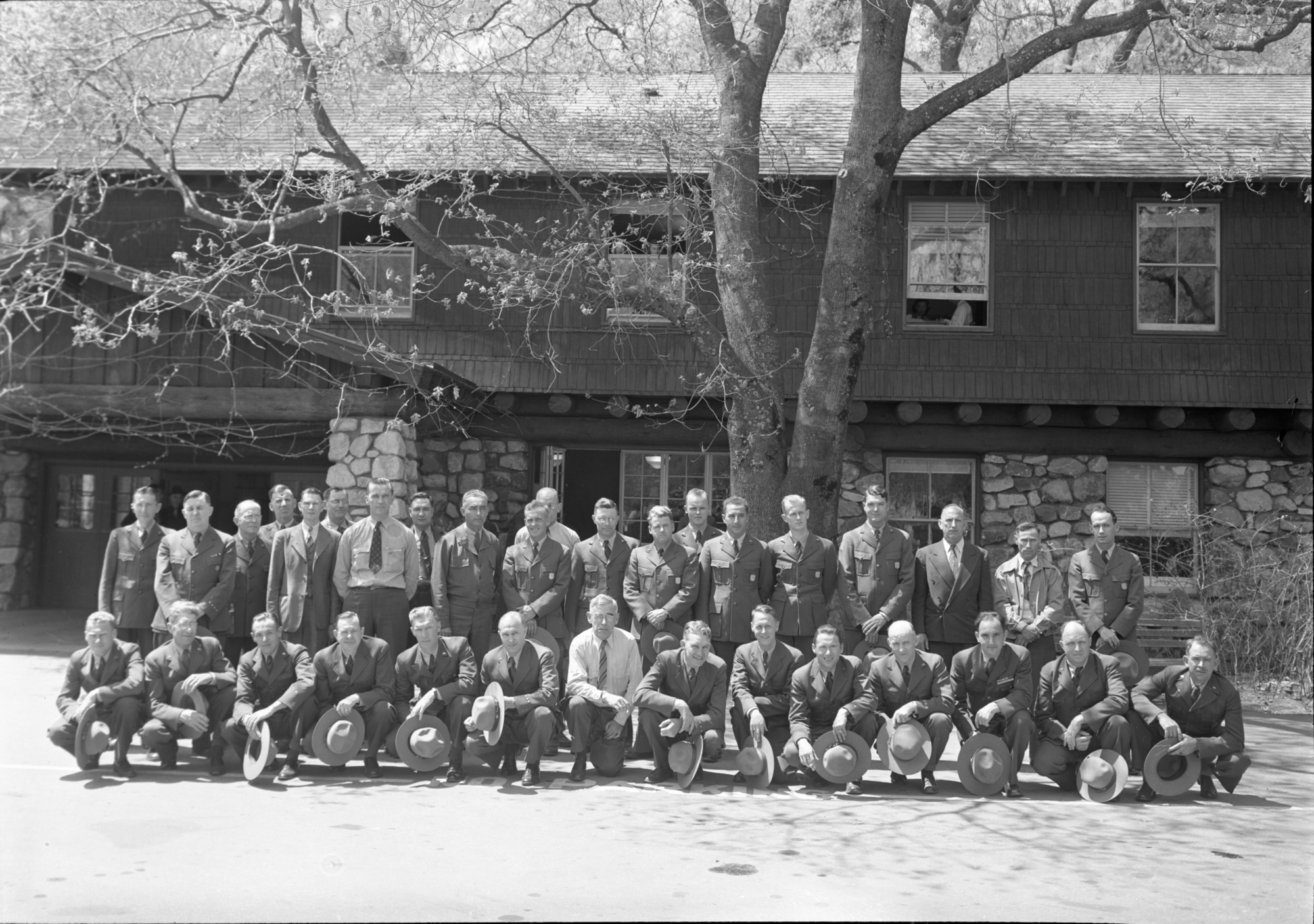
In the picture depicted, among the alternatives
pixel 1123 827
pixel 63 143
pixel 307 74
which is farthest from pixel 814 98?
pixel 1123 827

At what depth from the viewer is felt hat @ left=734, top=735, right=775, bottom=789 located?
7.54 m

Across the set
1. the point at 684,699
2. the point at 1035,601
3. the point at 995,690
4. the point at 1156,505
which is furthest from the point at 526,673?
the point at 1156,505

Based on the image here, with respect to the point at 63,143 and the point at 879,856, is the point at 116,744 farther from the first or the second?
the point at 63,143

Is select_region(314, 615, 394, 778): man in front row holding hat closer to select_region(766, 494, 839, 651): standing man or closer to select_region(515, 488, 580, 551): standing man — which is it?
select_region(515, 488, 580, 551): standing man

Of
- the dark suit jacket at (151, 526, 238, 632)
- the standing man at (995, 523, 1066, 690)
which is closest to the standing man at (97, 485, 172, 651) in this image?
the dark suit jacket at (151, 526, 238, 632)

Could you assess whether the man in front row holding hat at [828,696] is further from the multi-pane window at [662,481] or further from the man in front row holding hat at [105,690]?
the multi-pane window at [662,481]

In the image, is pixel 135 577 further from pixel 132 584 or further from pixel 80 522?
pixel 80 522

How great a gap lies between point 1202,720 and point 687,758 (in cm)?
337

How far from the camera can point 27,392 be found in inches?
475

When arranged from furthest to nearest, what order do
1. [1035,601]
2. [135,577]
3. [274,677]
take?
[135,577], [1035,601], [274,677]

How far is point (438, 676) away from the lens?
26.2 feet

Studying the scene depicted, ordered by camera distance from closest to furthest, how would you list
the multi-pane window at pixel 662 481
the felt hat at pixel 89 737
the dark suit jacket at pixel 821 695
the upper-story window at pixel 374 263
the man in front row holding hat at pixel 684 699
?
the felt hat at pixel 89 737
the man in front row holding hat at pixel 684 699
the dark suit jacket at pixel 821 695
the upper-story window at pixel 374 263
the multi-pane window at pixel 662 481

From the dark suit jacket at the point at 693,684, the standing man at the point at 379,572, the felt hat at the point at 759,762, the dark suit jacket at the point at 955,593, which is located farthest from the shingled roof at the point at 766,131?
the felt hat at the point at 759,762

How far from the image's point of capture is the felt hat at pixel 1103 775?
24.5 feet
